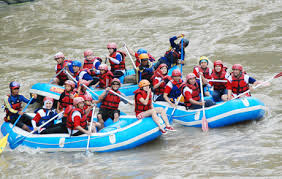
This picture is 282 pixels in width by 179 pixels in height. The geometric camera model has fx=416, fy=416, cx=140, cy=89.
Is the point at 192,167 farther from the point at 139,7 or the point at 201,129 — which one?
the point at 139,7

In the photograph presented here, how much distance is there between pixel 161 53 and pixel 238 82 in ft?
20.6

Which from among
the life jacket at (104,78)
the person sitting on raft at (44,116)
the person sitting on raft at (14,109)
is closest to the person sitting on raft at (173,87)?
the life jacket at (104,78)

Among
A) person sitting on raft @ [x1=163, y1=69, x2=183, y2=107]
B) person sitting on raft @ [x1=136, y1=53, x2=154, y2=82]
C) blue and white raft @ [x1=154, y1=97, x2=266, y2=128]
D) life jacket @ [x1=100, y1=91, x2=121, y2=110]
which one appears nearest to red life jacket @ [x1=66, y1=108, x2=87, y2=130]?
life jacket @ [x1=100, y1=91, x2=121, y2=110]

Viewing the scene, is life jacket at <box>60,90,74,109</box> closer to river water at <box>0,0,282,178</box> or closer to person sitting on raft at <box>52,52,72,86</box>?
river water at <box>0,0,282,178</box>

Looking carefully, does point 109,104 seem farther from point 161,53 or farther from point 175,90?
point 161,53

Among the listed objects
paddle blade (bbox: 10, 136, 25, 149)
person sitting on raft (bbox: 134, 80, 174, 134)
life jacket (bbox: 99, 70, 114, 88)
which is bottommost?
paddle blade (bbox: 10, 136, 25, 149)

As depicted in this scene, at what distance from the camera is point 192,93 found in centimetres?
734

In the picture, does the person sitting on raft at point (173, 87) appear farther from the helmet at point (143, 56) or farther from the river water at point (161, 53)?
the helmet at point (143, 56)

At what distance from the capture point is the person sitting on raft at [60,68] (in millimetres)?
9078

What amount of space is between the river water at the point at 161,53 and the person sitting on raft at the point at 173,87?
561 millimetres

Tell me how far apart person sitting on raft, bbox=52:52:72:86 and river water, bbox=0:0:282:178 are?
142cm

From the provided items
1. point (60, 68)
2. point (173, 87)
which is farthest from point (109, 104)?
point (60, 68)

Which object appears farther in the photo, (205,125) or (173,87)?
(173,87)

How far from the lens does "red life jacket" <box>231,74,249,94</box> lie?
7352mm
